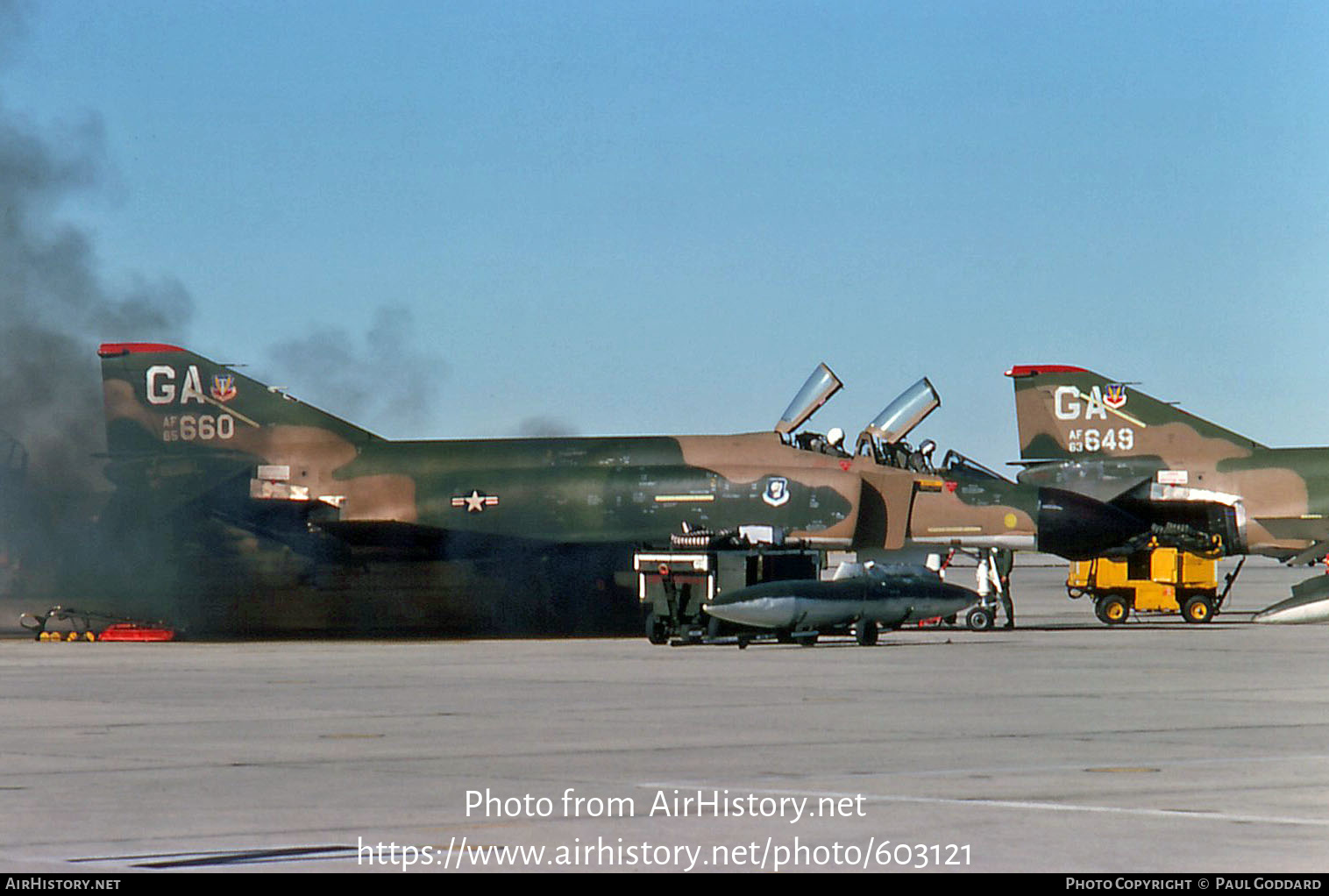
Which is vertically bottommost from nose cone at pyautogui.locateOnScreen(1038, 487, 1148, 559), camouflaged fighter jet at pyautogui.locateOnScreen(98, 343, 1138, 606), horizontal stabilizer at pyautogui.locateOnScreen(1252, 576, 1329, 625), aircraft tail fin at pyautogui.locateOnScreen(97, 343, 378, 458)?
horizontal stabilizer at pyautogui.locateOnScreen(1252, 576, 1329, 625)

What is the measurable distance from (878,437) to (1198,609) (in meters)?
8.23

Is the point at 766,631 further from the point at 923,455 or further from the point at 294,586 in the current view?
the point at 294,586

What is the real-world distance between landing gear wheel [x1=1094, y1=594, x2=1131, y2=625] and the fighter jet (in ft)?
31.7

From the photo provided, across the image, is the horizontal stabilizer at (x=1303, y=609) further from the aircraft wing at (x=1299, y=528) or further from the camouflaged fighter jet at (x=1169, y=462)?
the aircraft wing at (x=1299, y=528)

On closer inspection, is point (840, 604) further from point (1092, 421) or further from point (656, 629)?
point (1092, 421)

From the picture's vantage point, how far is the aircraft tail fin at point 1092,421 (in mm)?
39719

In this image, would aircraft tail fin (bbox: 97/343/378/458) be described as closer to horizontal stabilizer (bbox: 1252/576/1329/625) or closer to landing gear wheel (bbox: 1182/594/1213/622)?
landing gear wheel (bbox: 1182/594/1213/622)

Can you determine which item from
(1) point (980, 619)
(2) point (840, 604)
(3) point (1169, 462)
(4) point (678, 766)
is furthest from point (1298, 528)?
(4) point (678, 766)

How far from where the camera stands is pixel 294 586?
1227 inches

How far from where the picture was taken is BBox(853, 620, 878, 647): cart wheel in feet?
84.1

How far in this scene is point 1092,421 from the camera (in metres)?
40.8

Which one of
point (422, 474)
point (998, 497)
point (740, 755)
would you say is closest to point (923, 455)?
point (998, 497)

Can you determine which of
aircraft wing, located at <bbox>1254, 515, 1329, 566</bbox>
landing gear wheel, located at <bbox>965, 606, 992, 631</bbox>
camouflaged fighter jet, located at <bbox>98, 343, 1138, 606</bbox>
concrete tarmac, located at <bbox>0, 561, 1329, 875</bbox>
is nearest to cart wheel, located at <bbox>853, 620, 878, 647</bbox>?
camouflaged fighter jet, located at <bbox>98, 343, 1138, 606</bbox>
